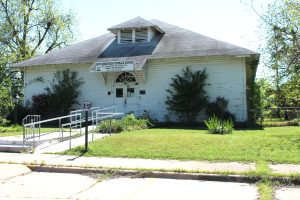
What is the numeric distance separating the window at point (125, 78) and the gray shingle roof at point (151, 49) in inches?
44.3

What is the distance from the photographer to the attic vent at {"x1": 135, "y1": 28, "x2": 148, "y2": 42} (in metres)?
25.4

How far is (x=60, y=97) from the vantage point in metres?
24.4

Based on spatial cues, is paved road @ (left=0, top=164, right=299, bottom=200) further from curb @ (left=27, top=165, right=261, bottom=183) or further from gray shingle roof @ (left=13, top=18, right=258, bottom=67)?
gray shingle roof @ (left=13, top=18, right=258, bottom=67)

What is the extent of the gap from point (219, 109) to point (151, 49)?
577 cm

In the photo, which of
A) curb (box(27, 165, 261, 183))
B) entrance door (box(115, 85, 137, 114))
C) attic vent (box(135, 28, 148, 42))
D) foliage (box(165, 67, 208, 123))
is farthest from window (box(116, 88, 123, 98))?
curb (box(27, 165, 261, 183))

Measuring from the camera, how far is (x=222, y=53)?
2080 centimetres

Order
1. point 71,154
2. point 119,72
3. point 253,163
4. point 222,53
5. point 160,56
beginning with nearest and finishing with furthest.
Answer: point 253,163, point 71,154, point 222,53, point 160,56, point 119,72

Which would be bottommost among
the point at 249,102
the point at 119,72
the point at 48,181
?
A: the point at 48,181

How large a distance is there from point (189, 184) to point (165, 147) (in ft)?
12.7

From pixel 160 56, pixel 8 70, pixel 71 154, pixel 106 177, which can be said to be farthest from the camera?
pixel 8 70

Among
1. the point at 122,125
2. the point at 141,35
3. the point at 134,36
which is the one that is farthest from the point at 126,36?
the point at 122,125

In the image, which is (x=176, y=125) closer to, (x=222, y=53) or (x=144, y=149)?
(x=222, y=53)

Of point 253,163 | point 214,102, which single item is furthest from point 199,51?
point 253,163

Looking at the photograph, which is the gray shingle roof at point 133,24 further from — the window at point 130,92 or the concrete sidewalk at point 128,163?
the concrete sidewalk at point 128,163
